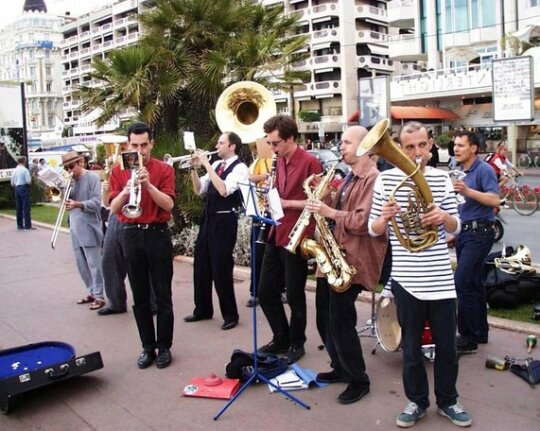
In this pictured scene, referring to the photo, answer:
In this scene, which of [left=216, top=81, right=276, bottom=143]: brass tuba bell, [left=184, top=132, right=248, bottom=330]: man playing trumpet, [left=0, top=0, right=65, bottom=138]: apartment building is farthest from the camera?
[left=0, top=0, right=65, bottom=138]: apartment building

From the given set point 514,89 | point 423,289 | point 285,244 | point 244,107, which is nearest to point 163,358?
point 285,244

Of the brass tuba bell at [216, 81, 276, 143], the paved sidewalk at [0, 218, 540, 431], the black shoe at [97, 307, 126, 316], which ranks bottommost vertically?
the paved sidewalk at [0, 218, 540, 431]

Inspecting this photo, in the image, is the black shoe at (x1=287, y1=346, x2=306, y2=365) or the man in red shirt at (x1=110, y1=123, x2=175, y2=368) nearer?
the man in red shirt at (x1=110, y1=123, x2=175, y2=368)

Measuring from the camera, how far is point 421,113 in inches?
1403

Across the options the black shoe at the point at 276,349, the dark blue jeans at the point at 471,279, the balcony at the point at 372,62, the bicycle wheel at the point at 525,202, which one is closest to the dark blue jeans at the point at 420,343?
the dark blue jeans at the point at 471,279

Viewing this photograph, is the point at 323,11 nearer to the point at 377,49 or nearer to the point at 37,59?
the point at 377,49

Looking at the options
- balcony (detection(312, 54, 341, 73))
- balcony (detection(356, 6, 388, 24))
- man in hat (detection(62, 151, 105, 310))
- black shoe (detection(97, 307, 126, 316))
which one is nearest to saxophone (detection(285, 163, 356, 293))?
black shoe (detection(97, 307, 126, 316))

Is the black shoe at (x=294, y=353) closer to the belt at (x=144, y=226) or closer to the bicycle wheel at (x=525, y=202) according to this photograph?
the belt at (x=144, y=226)

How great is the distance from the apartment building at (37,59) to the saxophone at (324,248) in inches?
4063

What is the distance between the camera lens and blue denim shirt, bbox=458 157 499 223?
193 inches

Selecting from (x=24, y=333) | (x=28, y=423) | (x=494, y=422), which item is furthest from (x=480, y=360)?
(x=24, y=333)

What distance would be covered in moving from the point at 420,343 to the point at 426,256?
1.79 ft

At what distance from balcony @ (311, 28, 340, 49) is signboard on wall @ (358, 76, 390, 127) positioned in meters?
35.9

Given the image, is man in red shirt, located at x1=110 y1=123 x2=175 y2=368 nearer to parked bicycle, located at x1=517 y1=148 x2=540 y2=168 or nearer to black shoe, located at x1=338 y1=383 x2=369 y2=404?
black shoe, located at x1=338 y1=383 x2=369 y2=404
